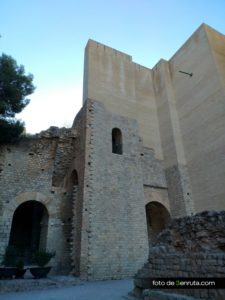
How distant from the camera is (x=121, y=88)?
12.6m

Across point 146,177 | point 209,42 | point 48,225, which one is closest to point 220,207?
point 146,177

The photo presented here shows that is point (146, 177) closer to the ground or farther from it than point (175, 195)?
farther from it

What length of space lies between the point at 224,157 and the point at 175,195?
300cm

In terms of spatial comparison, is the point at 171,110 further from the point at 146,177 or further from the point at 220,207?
the point at 220,207

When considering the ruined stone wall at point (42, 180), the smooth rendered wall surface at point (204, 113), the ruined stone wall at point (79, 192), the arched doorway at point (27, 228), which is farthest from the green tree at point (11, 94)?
the smooth rendered wall surface at point (204, 113)

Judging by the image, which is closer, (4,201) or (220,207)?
(4,201)

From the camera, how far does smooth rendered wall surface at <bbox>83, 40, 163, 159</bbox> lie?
1172 centimetres

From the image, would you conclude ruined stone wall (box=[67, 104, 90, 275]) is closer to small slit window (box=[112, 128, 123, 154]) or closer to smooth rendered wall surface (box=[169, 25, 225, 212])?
small slit window (box=[112, 128, 123, 154])

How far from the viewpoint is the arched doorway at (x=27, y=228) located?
11477 millimetres

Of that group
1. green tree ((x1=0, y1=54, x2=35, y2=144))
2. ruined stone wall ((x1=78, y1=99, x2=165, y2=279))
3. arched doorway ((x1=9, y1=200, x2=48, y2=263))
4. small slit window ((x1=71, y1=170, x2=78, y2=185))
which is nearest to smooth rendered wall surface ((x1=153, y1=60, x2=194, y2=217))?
ruined stone wall ((x1=78, y1=99, x2=165, y2=279))

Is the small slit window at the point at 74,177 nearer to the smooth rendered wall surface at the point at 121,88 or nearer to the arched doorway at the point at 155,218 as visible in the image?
the smooth rendered wall surface at the point at 121,88

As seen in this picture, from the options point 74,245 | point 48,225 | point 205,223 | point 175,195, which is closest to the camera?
point 205,223

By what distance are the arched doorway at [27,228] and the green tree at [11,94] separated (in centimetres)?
392

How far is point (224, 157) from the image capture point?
9.81m
